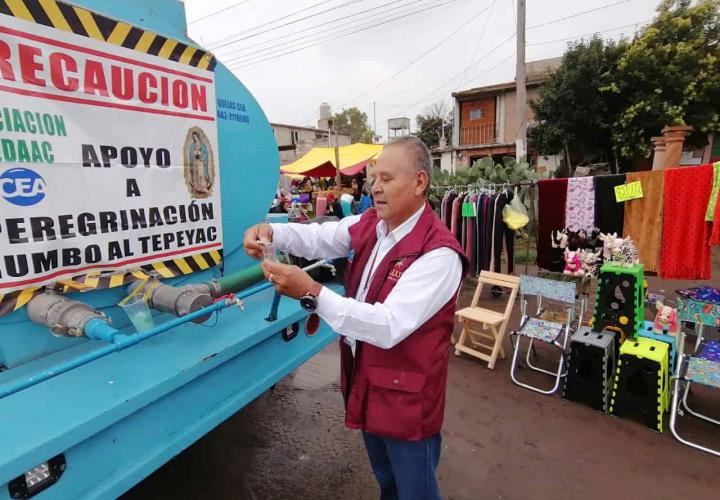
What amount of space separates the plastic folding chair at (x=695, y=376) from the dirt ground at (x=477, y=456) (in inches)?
2.9

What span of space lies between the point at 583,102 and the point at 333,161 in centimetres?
918

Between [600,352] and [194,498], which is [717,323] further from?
[194,498]

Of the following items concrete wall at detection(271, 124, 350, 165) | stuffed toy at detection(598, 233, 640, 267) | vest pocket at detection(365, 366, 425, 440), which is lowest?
vest pocket at detection(365, 366, 425, 440)

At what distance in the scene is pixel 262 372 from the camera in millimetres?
1900

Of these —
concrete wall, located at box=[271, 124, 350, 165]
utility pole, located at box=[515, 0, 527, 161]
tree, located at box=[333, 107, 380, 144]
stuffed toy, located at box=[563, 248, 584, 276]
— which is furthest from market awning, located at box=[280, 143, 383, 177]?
tree, located at box=[333, 107, 380, 144]

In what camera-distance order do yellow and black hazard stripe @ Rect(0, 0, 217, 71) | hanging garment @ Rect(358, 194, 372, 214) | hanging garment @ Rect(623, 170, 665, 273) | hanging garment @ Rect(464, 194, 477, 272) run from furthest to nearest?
hanging garment @ Rect(358, 194, 372, 214), hanging garment @ Rect(464, 194, 477, 272), hanging garment @ Rect(623, 170, 665, 273), yellow and black hazard stripe @ Rect(0, 0, 217, 71)

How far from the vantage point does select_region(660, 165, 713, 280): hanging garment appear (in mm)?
3586

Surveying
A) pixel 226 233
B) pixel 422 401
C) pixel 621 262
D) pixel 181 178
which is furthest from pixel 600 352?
pixel 181 178

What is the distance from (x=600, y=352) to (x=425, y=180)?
252 centimetres

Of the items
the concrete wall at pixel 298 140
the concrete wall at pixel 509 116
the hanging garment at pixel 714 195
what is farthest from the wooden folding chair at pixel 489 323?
the concrete wall at pixel 298 140

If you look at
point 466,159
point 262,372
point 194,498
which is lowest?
point 194,498

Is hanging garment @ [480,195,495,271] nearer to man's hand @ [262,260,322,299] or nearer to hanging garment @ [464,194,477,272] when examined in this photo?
hanging garment @ [464,194,477,272]

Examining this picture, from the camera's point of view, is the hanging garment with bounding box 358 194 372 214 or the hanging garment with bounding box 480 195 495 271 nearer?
the hanging garment with bounding box 480 195 495 271

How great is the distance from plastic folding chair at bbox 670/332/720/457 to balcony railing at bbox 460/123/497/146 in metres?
19.3
